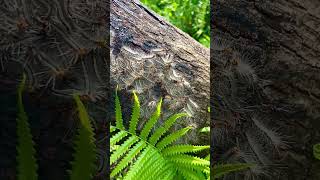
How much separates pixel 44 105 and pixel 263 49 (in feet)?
1.70

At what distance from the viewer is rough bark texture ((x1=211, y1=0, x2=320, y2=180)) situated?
107cm

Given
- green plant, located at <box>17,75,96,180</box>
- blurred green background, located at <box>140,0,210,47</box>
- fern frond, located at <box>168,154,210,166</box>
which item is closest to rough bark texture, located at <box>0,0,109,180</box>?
green plant, located at <box>17,75,96,180</box>

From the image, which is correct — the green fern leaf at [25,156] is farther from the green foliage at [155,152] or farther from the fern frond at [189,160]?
the fern frond at [189,160]

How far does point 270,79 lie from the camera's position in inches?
42.5

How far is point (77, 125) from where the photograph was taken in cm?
91

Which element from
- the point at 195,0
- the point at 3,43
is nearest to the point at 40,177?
the point at 3,43

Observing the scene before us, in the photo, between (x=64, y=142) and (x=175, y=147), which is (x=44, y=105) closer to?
(x=64, y=142)

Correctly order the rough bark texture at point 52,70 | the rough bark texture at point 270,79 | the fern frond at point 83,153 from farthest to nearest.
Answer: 1. the rough bark texture at point 270,79
2. the rough bark texture at point 52,70
3. the fern frond at point 83,153

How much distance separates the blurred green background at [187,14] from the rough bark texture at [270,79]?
169 centimetres

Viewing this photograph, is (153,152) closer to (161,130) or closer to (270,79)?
(161,130)

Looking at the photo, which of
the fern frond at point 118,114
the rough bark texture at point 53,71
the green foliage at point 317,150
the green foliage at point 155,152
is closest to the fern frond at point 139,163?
the green foliage at point 155,152

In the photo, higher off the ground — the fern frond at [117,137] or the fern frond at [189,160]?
the fern frond at [189,160]

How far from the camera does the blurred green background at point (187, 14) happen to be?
290 cm

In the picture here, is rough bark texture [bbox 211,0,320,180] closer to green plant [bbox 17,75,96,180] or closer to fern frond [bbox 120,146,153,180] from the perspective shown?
fern frond [bbox 120,146,153,180]
